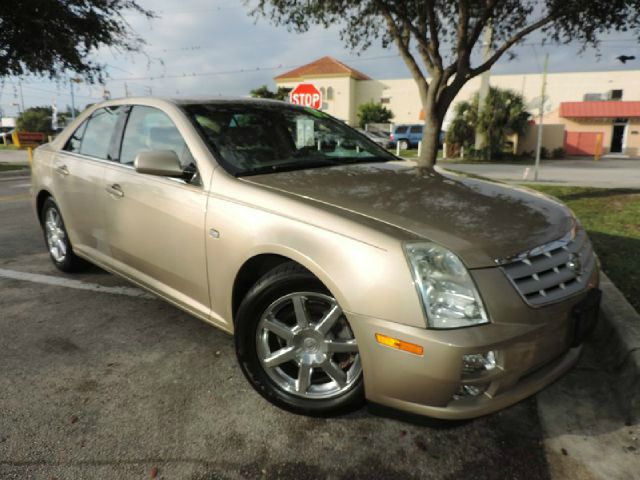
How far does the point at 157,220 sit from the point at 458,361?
1.93 metres

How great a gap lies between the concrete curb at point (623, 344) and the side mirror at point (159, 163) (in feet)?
8.71

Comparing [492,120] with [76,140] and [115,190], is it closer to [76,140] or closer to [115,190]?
[76,140]

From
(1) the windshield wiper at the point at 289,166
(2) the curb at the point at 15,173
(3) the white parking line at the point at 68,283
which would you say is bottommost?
(3) the white parking line at the point at 68,283

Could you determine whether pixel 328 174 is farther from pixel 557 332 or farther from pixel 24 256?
pixel 24 256

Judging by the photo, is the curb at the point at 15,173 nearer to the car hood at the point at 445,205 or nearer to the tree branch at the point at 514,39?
the tree branch at the point at 514,39

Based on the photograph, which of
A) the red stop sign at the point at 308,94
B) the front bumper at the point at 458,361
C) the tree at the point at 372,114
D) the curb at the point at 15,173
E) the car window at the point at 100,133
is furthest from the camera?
the tree at the point at 372,114

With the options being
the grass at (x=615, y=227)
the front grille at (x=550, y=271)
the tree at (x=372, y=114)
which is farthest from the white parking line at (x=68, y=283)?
the tree at (x=372, y=114)

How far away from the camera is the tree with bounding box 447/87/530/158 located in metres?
24.0

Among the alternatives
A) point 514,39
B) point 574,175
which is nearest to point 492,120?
point 574,175

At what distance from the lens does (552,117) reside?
1380 inches

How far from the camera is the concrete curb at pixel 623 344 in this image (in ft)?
8.05

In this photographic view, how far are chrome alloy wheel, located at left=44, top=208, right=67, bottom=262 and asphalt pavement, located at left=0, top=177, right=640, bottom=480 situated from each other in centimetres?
Result: 125

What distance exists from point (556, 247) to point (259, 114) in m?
2.12

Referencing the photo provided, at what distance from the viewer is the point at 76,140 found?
4.08 metres
